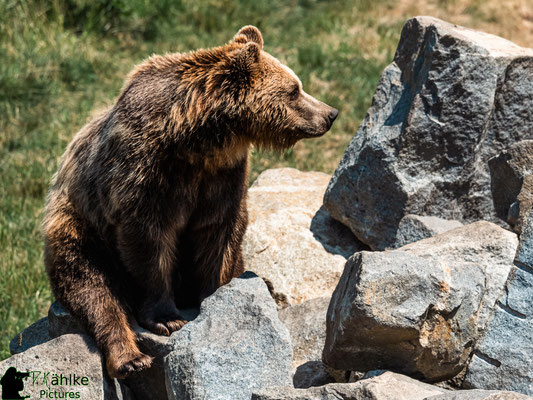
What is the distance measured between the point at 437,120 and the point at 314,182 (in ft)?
5.76

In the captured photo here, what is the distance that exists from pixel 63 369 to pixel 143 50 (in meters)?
6.97

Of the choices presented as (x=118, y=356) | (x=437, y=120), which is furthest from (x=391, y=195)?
(x=118, y=356)

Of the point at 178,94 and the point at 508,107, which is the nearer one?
the point at 178,94

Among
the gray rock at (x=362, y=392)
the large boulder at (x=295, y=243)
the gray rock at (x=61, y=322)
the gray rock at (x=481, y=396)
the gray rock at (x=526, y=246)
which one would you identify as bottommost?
the gray rock at (x=61, y=322)

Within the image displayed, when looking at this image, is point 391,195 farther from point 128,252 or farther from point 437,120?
point 128,252

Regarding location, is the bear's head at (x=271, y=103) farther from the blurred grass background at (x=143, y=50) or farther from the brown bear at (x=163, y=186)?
the blurred grass background at (x=143, y=50)

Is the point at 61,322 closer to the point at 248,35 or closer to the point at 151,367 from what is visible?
the point at 151,367

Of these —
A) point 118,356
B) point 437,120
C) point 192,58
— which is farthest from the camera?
point 437,120

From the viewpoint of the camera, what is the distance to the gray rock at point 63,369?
4.27m

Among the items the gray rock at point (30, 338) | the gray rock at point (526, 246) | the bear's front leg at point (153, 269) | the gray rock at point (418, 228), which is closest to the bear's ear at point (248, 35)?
the bear's front leg at point (153, 269)

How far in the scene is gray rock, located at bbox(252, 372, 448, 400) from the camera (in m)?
3.53

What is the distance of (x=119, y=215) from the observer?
4625mm

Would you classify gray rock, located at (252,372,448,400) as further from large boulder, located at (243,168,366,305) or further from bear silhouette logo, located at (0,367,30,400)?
large boulder, located at (243,168,366,305)

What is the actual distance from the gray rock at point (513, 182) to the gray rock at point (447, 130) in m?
0.08
